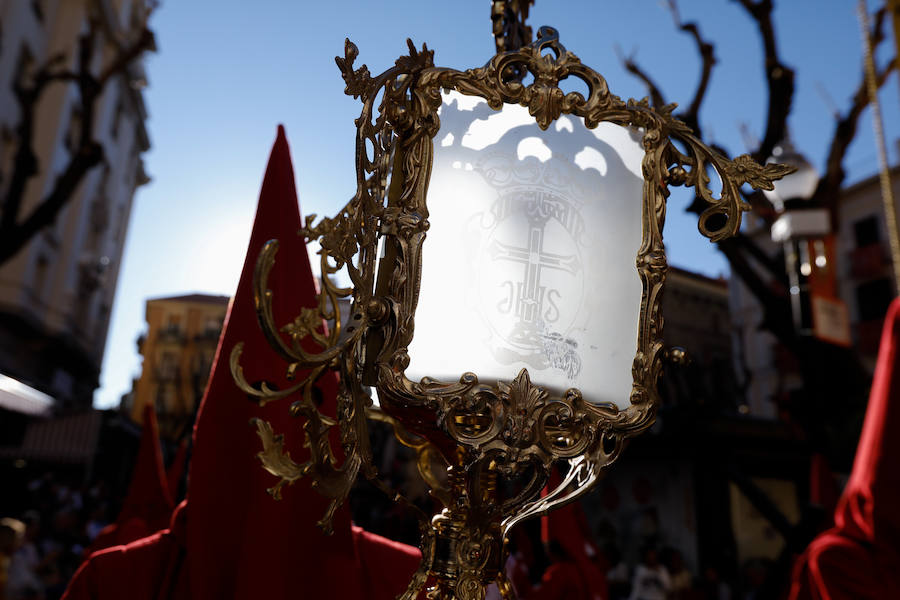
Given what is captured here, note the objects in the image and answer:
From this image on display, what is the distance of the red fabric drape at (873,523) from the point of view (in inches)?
90.3

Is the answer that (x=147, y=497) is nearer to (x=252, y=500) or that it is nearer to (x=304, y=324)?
(x=252, y=500)

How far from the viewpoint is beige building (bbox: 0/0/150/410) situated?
50.7 feet

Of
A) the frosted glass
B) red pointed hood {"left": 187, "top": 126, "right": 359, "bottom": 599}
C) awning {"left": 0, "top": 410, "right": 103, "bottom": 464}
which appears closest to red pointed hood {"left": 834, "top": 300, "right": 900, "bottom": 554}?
the frosted glass

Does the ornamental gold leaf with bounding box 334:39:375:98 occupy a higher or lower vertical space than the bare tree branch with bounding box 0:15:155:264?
lower

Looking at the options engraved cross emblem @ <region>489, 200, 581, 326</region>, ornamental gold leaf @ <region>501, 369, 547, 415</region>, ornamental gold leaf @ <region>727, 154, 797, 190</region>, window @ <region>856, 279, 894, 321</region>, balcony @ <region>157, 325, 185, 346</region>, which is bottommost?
ornamental gold leaf @ <region>501, 369, 547, 415</region>

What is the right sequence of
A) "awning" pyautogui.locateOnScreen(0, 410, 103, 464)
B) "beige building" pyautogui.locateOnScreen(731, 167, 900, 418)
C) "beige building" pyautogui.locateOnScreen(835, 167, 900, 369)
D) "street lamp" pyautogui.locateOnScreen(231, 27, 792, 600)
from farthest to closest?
1. "beige building" pyautogui.locateOnScreen(835, 167, 900, 369)
2. "beige building" pyautogui.locateOnScreen(731, 167, 900, 418)
3. "awning" pyautogui.locateOnScreen(0, 410, 103, 464)
4. "street lamp" pyautogui.locateOnScreen(231, 27, 792, 600)

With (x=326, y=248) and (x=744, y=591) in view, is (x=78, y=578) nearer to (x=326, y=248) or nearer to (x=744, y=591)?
(x=326, y=248)

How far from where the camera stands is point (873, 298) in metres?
22.2

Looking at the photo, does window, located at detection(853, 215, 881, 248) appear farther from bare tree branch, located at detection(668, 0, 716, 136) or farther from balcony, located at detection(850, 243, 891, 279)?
bare tree branch, located at detection(668, 0, 716, 136)

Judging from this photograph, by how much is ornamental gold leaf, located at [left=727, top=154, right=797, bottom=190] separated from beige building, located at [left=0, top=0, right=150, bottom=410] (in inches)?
582

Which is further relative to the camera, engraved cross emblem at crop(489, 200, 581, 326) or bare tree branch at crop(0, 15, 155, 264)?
bare tree branch at crop(0, 15, 155, 264)

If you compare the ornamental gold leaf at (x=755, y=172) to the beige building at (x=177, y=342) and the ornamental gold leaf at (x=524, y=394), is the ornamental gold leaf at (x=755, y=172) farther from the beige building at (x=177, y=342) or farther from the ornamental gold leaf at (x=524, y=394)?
the beige building at (x=177, y=342)

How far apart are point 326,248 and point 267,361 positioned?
0.66 metres

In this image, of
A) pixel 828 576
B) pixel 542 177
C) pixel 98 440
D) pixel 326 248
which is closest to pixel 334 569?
pixel 326 248
